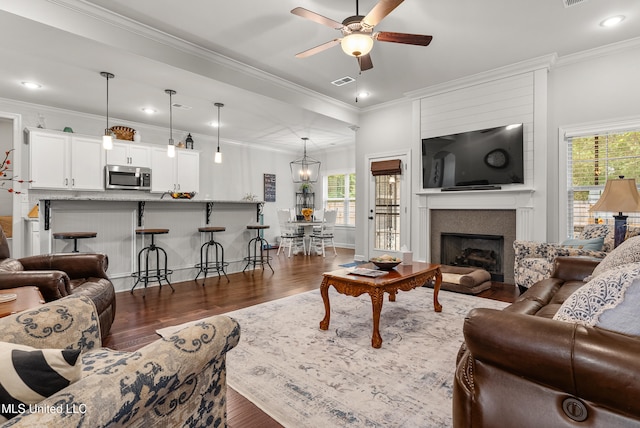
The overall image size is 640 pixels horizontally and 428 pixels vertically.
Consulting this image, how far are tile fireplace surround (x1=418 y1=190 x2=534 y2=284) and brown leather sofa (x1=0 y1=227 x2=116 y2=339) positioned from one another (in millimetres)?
4355

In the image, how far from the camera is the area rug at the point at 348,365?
1.74 meters

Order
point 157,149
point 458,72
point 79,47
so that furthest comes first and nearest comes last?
1. point 157,149
2. point 458,72
3. point 79,47

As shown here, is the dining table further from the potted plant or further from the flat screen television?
the flat screen television

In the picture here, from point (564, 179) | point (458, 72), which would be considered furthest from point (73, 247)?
point (564, 179)

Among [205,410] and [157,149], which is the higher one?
[157,149]

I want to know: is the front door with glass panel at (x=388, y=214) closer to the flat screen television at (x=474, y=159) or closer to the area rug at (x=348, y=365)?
the flat screen television at (x=474, y=159)

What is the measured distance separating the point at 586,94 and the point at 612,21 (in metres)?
0.92

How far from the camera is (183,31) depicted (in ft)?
11.7

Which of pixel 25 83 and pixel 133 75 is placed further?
pixel 25 83

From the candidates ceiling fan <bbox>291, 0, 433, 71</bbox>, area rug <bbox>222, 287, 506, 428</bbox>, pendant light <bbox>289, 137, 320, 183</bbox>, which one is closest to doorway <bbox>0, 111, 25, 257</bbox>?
area rug <bbox>222, 287, 506, 428</bbox>

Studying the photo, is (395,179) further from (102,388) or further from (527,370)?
(102,388)

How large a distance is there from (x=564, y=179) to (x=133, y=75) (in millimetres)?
5685

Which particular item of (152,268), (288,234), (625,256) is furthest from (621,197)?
(288,234)

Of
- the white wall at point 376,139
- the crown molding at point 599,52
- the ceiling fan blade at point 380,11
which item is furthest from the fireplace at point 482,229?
the ceiling fan blade at point 380,11
